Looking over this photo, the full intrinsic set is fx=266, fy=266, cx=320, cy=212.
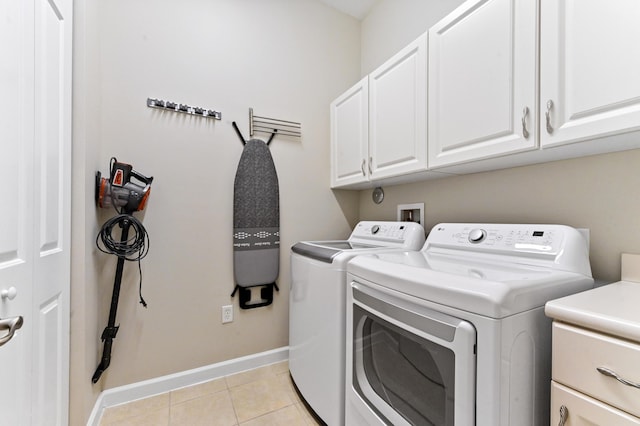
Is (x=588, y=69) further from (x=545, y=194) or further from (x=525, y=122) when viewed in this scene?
(x=545, y=194)

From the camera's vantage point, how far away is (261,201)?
1.98 metres

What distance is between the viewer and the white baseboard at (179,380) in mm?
1569

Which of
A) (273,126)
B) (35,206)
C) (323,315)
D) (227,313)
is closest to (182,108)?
(273,126)

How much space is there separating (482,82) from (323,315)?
133 cm

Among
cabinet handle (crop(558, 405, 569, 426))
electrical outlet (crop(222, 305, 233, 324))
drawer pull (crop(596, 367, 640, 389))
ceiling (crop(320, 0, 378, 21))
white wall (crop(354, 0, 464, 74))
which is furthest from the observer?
ceiling (crop(320, 0, 378, 21))

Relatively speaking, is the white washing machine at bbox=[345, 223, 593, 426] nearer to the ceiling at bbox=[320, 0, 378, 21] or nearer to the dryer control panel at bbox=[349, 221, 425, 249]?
the dryer control panel at bbox=[349, 221, 425, 249]

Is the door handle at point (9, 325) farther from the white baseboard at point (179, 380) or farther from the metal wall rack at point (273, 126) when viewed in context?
the metal wall rack at point (273, 126)

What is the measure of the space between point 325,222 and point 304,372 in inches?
45.3

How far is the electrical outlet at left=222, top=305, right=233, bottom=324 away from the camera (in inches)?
75.0

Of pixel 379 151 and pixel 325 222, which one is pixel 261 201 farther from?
pixel 379 151

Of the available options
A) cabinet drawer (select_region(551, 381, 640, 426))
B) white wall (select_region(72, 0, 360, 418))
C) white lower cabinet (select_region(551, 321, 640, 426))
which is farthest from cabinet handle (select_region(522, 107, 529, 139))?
white wall (select_region(72, 0, 360, 418))

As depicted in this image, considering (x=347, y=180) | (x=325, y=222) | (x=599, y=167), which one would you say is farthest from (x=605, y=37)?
(x=325, y=222)

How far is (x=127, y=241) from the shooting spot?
1.58 metres

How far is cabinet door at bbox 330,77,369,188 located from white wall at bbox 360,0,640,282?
0.39m
